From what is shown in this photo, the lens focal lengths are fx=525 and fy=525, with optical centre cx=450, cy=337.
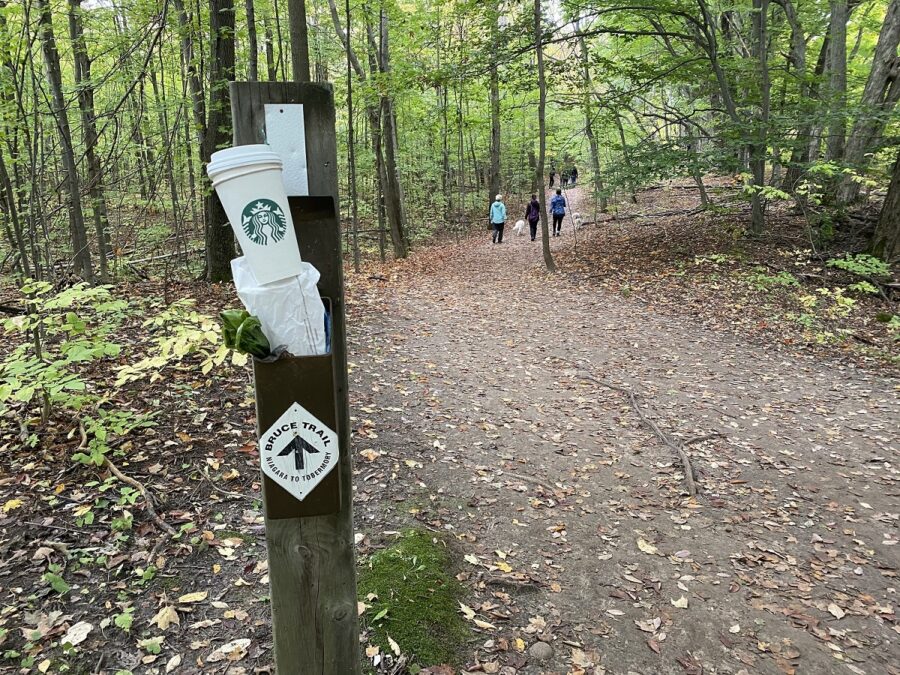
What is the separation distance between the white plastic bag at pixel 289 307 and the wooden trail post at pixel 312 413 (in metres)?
0.05

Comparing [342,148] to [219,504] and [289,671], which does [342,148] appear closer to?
[219,504]

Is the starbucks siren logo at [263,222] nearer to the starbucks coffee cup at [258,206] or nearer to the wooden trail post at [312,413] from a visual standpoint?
the starbucks coffee cup at [258,206]

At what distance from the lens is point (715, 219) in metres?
14.2

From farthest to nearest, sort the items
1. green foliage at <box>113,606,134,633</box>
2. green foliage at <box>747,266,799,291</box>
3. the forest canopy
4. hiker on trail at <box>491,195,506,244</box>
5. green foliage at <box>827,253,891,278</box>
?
hiker on trail at <box>491,195,506,244</box>, green foliage at <box>747,266,799,291</box>, green foliage at <box>827,253,891,278</box>, the forest canopy, green foliage at <box>113,606,134,633</box>

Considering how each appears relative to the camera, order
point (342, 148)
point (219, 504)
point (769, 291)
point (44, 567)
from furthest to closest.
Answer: point (342, 148), point (769, 291), point (219, 504), point (44, 567)

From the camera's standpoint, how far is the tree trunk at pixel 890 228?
30.7ft

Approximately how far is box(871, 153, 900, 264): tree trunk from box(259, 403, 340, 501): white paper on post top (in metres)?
11.7

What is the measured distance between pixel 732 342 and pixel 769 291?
7.74ft

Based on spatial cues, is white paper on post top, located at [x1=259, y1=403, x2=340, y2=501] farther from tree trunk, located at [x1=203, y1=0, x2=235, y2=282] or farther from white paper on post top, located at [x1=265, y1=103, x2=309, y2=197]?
tree trunk, located at [x1=203, y1=0, x2=235, y2=282]

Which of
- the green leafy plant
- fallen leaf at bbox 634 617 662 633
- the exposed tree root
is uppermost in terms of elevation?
the green leafy plant

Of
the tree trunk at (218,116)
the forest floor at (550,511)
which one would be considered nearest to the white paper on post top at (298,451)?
the forest floor at (550,511)

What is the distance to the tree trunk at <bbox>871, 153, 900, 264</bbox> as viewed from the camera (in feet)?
30.7

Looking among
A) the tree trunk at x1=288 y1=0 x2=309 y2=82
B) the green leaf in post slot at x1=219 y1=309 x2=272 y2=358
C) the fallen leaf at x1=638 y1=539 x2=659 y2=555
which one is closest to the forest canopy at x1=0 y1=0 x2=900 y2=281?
the tree trunk at x1=288 y1=0 x2=309 y2=82

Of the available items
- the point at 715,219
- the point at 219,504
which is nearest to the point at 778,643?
the point at 219,504
